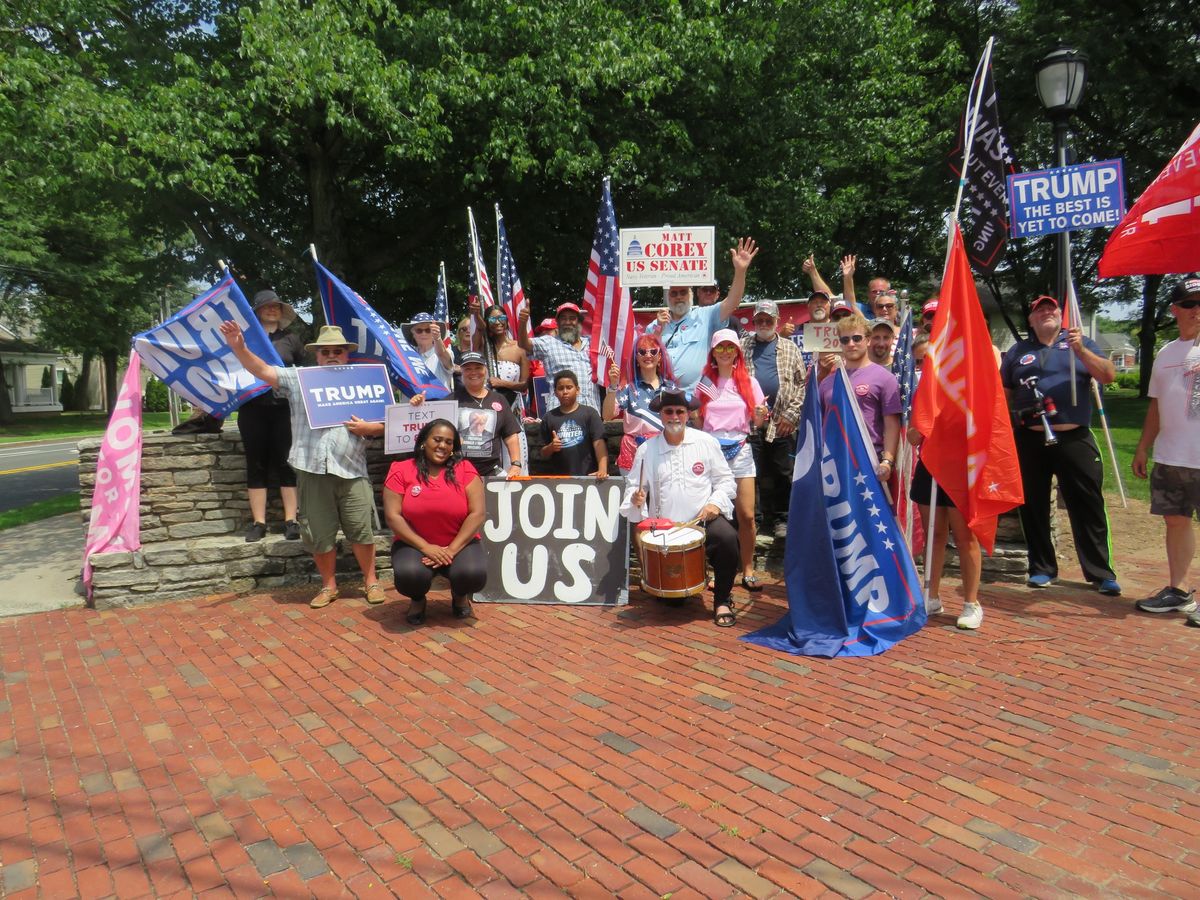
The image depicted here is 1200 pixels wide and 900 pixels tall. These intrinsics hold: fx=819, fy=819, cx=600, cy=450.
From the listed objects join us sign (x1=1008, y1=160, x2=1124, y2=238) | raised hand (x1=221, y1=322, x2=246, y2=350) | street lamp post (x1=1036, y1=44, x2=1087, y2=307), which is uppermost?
street lamp post (x1=1036, y1=44, x2=1087, y2=307)

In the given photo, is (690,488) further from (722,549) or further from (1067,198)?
(1067,198)

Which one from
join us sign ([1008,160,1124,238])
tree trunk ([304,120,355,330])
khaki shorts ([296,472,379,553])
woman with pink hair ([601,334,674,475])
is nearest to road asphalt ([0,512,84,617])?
khaki shorts ([296,472,379,553])

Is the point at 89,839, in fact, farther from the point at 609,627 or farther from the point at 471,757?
the point at 609,627

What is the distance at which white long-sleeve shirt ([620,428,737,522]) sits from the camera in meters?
5.78

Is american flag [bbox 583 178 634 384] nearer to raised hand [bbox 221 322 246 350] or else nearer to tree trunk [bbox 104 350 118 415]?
raised hand [bbox 221 322 246 350]

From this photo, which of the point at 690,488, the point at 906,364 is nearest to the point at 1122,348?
the point at 906,364

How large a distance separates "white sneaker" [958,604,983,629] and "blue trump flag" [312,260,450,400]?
14.3 feet

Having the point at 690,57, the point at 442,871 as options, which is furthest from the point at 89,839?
the point at 690,57

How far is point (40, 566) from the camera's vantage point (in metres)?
7.73

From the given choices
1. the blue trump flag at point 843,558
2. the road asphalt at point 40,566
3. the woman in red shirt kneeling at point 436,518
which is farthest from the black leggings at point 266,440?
the blue trump flag at point 843,558

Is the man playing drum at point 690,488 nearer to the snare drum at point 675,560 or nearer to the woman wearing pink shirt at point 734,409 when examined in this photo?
the snare drum at point 675,560

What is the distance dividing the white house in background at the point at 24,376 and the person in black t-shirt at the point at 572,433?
52.1m

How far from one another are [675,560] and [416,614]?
1.91 meters

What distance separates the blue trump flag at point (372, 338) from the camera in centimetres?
698
